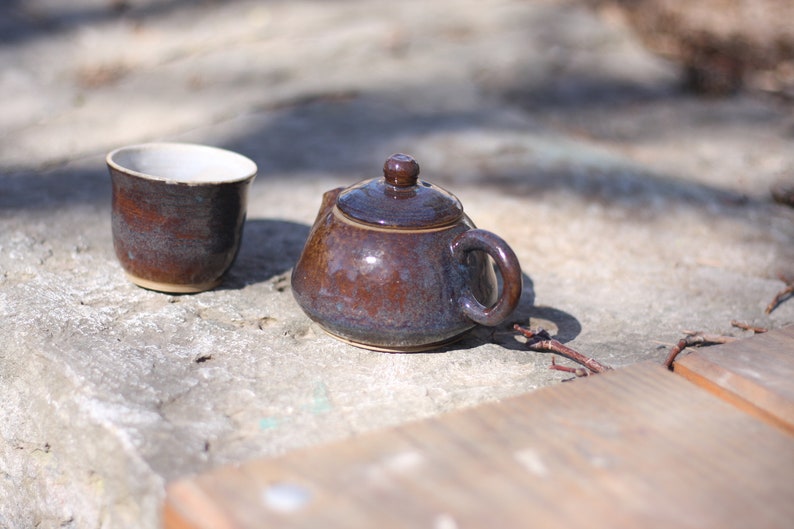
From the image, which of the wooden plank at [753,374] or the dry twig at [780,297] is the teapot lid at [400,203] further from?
the dry twig at [780,297]

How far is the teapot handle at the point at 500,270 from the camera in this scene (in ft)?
4.85

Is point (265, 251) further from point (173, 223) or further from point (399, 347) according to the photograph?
point (399, 347)

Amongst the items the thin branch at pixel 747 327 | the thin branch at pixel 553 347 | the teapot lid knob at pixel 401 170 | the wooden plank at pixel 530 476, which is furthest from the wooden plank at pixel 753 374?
the teapot lid knob at pixel 401 170

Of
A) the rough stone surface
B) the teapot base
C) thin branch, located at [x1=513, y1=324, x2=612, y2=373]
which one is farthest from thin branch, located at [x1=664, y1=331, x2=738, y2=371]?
the teapot base

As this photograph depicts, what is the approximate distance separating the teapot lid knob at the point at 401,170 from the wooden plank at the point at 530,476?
0.51 meters

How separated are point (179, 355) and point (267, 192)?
987 millimetres

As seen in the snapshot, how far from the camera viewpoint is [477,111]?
3154 millimetres

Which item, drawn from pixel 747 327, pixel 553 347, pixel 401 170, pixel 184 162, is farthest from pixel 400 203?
pixel 747 327

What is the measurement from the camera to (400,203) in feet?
5.07

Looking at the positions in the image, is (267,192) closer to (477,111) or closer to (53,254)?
(53,254)

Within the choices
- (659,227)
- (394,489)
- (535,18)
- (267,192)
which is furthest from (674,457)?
(535,18)

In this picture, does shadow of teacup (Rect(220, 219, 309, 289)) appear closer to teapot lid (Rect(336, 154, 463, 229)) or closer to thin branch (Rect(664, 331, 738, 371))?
teapot lid (Rect(336, 154, 463, 229))

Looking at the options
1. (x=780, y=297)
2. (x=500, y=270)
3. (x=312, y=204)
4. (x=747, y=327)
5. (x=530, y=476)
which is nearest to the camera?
(x=530, y=476)

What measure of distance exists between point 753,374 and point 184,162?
127 cm
